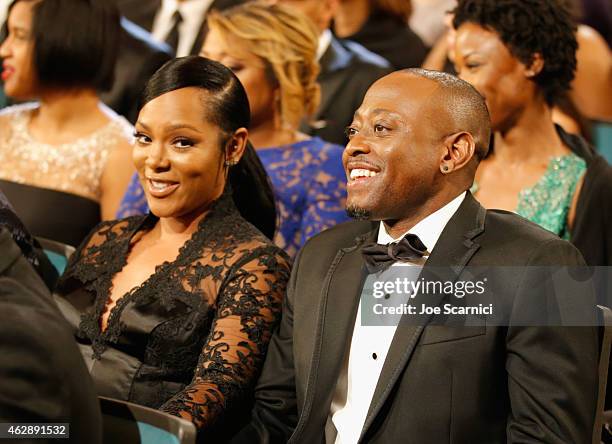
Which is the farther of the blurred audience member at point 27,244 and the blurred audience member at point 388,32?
the blurred audience member at point 388,32

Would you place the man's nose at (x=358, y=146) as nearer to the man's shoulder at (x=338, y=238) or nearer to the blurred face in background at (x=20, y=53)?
the man's shoulder at (x=338, y=238)

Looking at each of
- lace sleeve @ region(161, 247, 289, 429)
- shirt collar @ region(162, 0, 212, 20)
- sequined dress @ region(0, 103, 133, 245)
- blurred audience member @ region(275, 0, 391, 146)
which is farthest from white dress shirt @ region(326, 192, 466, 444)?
shirt collar @ region(162, 0, 212, 20)

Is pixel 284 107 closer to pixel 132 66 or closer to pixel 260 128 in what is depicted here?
pixel 260 128

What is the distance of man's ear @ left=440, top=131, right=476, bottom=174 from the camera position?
7.20 ft

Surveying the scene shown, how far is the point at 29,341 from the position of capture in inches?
57.3

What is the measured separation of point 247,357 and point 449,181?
0.57m

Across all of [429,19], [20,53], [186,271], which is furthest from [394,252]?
[429,19]

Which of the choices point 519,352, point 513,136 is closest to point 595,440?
point 519,352

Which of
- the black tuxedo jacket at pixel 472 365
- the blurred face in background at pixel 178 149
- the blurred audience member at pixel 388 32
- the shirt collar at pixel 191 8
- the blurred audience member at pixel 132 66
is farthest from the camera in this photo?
the shirt collar at pixel 191 8

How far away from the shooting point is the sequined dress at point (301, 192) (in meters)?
3.28

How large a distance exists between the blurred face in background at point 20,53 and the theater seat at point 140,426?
2.01m

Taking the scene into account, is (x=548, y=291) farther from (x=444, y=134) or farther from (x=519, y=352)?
(x=444, y=134)

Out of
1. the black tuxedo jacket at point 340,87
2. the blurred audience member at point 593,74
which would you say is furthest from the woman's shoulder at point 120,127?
the blurred audience member at point 593,74

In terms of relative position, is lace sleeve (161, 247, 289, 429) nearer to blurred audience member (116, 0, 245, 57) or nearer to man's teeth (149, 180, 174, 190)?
man's teeth (149, 180, 174, 190)
